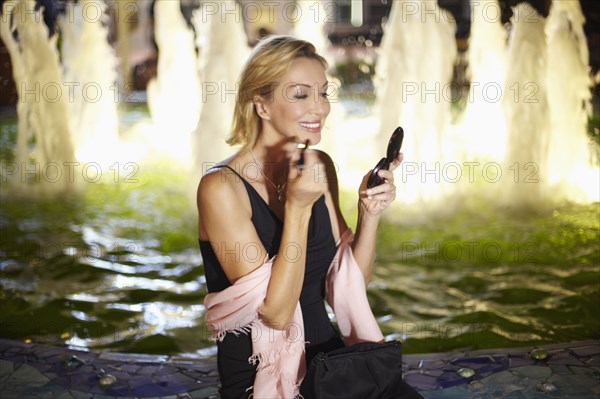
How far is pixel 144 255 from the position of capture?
245 inches

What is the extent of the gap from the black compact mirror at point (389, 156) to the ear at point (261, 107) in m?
0.48

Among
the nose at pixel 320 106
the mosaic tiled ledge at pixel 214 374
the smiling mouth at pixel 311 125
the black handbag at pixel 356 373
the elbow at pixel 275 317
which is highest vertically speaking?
the nose at pixel 320 106

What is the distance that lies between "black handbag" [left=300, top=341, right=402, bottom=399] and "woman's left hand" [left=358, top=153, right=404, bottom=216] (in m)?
0.50

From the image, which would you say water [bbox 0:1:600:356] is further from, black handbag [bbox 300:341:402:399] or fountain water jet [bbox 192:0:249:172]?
black handbag [bbox 300:341:402:399]

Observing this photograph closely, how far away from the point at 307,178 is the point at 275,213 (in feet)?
1.66

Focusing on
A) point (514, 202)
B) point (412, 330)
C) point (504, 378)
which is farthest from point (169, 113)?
point (504, 378)

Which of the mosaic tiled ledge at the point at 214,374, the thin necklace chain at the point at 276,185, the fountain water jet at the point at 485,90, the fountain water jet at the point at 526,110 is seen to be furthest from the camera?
the fountain water jet at the point at 485,90

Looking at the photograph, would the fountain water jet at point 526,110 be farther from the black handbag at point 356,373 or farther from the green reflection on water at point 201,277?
the black handbag at point 356,373

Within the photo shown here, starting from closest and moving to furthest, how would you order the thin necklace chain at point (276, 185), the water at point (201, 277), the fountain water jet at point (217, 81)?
the thin necklace chain at point (276, 185)
the water at point (201, 277)
the fountain water jet at point (217, 81)

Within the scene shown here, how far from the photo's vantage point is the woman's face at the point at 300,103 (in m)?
2.63

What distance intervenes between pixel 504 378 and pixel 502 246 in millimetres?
2627

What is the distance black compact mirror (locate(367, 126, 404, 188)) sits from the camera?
8.04 feet

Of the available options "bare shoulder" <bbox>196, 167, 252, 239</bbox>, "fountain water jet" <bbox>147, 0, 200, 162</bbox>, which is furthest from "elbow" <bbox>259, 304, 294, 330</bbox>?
"fountain water jet" <bbox>147, 0, 200, 162</bbox>

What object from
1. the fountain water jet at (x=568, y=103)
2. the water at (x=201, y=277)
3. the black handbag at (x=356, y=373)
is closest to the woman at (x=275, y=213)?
the black handbag at (x=356, y=373)
